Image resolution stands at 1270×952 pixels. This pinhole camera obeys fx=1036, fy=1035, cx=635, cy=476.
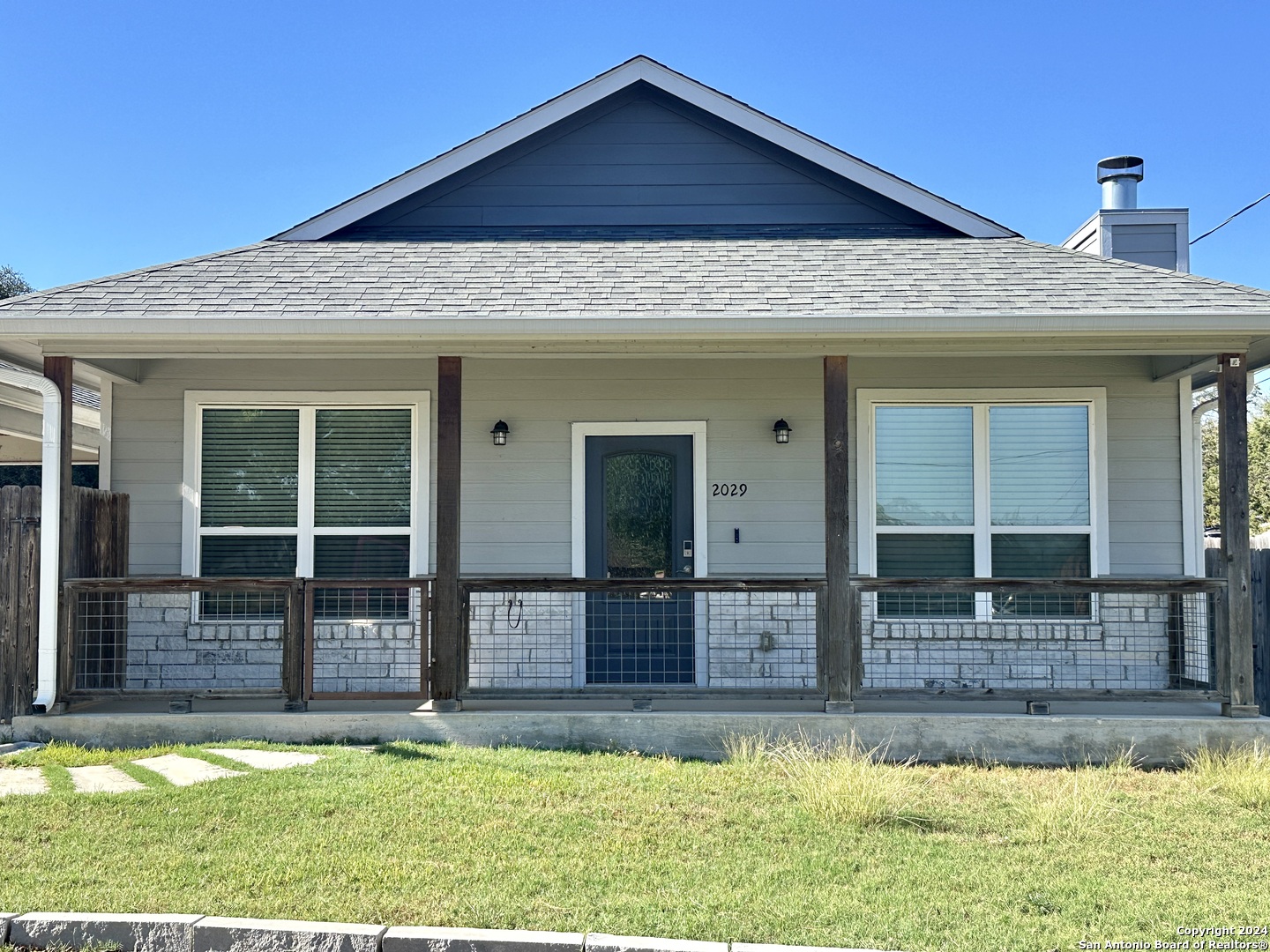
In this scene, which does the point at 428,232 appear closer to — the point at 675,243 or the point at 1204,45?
the point at 675,243

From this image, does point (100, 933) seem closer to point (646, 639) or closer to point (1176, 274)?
point (646, 639)

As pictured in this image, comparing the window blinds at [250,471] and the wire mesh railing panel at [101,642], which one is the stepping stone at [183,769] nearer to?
the wire mesh railing panel at [101,642]

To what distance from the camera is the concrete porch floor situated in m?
6.81

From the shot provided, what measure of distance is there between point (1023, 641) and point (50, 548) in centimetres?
711

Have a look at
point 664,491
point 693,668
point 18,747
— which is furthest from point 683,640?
point 18,747

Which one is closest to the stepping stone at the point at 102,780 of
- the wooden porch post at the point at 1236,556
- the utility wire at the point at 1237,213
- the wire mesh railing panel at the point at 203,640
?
the wire mesh railing panel at the point at 203,640

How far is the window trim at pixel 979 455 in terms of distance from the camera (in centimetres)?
831

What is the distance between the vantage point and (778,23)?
58.9ft

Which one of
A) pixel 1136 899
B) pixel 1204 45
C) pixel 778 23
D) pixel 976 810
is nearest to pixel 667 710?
pixel 976 810

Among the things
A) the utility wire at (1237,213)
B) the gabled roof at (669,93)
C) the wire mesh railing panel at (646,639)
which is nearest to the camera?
the wire mesh railing panel at (646,639)

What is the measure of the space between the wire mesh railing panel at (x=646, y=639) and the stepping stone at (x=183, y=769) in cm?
222

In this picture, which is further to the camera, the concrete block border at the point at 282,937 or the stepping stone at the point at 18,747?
the stepping stone at the point at 18,747

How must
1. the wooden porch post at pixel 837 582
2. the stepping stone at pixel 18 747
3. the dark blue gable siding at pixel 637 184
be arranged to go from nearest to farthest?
1. the stepping stone at pixel 18 747
2. the wooden porch post at pixel 837 582
3. the dark blue gable siding at pixel 637 184

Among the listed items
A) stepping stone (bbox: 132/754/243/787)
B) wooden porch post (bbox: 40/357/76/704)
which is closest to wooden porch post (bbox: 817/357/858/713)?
stepping stone (bbox: 132/754/243/787)
